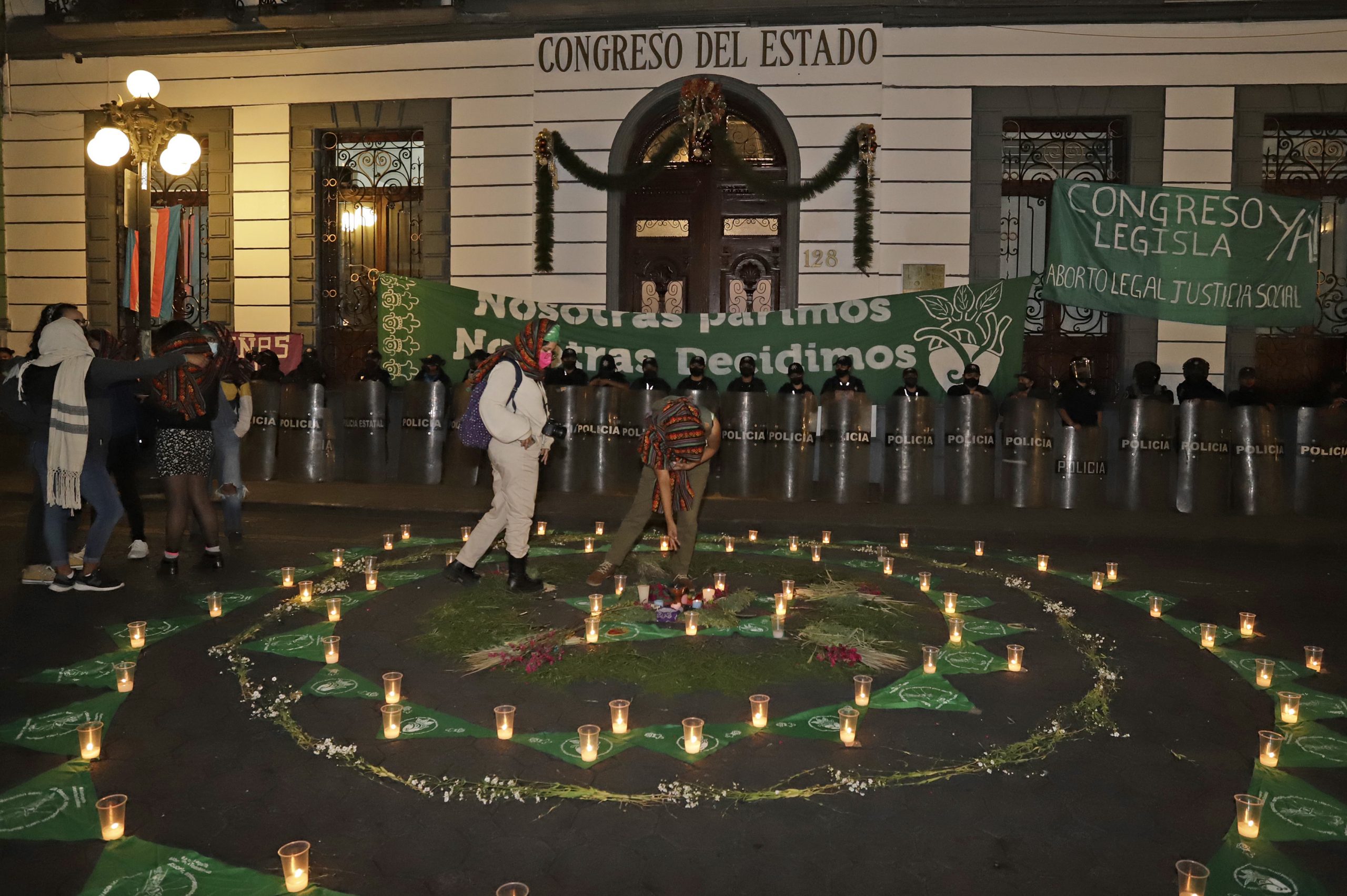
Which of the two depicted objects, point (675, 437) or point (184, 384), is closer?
point (675, 437)

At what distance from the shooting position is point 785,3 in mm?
15281

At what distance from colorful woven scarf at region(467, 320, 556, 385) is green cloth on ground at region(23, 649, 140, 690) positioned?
3.06 m

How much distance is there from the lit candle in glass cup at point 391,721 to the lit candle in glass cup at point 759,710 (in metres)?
Result: 1.74

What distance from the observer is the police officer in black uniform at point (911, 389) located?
12703 mm

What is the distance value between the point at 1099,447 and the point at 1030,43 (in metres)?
6.83

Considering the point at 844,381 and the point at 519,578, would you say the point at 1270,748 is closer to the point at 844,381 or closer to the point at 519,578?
the point at 519,578

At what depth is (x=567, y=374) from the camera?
1382 centimetres

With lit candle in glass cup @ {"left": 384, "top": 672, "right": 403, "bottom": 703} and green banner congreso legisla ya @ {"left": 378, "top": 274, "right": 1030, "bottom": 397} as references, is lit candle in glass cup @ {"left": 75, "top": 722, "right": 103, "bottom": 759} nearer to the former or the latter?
lit candle in glass cup @ {"left": 384, "top": 672, "right": 403, "bottom": 703}

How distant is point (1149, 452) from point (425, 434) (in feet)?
29.8

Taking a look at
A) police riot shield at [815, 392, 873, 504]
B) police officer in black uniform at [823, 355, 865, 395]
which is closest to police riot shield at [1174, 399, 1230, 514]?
police riot shield at [815, 392, 873, 504]

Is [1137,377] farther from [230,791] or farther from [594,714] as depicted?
[230,791]

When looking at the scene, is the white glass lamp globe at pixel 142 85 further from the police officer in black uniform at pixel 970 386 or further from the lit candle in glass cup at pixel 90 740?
the police officer in black uniform at pixel 970 386

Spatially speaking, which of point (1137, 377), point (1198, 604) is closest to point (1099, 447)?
point (1137, 377)

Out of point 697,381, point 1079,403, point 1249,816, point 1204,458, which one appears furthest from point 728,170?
point 1249,816
